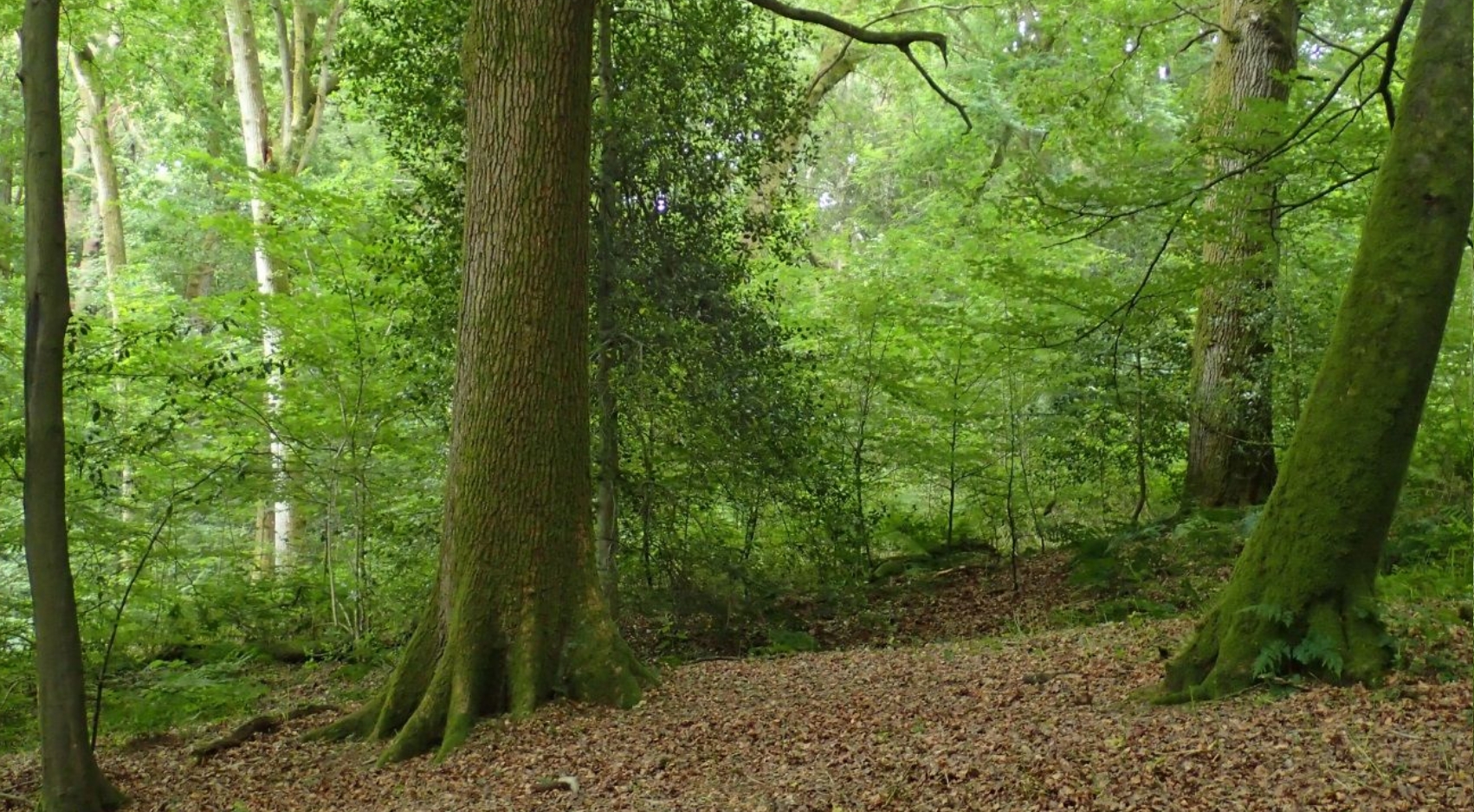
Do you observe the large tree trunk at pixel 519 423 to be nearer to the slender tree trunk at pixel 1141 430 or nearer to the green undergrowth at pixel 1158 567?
the green undergrowth at pixel 1158 567

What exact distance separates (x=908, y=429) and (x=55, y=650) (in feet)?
25.1

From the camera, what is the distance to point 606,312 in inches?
300

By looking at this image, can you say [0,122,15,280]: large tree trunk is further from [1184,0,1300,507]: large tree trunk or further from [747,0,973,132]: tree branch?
[1184,0,1300,507]: large tree trunk

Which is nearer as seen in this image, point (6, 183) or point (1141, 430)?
point (1141, 430)

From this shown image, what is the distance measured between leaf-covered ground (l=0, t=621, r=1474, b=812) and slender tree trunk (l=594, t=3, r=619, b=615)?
4.25 feet

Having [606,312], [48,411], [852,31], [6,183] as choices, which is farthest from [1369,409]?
[6,183]

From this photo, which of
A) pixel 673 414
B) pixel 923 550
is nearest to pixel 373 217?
pixel 673 414

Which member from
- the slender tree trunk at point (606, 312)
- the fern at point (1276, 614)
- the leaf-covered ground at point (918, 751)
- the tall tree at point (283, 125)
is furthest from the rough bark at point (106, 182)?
the fern at point (1276, 614)

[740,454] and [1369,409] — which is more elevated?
[740,454]

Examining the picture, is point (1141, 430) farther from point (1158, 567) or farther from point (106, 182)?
point (106, 182)

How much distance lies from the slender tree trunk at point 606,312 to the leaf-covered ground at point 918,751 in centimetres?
129

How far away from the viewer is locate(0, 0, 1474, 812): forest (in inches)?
158

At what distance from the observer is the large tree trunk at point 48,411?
481 cm

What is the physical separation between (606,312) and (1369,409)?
5211 millimetres
